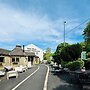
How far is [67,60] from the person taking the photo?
43.0m

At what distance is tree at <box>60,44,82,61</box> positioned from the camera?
132 ft

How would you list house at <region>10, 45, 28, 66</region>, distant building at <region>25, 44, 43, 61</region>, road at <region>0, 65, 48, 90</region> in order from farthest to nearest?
distant building at <region>25, 44, 43, 61</region>
house at <region>10, 45, 28, 66</region>
road at <region>0, 65, 48, 90</region>

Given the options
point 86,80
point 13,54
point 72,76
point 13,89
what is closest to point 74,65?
point 72,76

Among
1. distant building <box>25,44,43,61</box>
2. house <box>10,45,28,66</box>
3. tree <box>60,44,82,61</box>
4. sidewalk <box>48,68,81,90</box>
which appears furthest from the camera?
distant building <box>25,44,43,61</box>

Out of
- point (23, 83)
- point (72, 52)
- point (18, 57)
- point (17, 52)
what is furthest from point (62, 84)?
point (17, 52)

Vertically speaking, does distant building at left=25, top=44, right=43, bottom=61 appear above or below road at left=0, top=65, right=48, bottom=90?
above

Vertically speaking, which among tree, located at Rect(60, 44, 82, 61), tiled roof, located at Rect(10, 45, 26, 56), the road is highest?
tiled roof, located at Rect(10, 45, 26, 56)

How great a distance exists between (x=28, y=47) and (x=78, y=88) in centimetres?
10864

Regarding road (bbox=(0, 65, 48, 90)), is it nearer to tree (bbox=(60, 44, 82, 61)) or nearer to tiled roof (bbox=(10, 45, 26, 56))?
tree (bbox=(60, 44, 82, 61))

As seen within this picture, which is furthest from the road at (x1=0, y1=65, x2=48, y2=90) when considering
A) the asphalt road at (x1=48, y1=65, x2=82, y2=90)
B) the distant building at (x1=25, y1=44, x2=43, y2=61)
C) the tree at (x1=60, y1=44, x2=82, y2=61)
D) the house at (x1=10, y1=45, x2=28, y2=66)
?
the distant building at (x1=25, y1=44, x2=43, y2=61)

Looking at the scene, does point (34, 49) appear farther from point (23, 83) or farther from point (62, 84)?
point (62, 84)

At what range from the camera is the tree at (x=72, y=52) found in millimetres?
40250

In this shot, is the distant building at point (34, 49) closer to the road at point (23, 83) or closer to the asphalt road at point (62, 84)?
the road at point (23, 83)

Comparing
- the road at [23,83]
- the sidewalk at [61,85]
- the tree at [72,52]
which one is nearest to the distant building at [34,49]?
the tree at [72,52]
